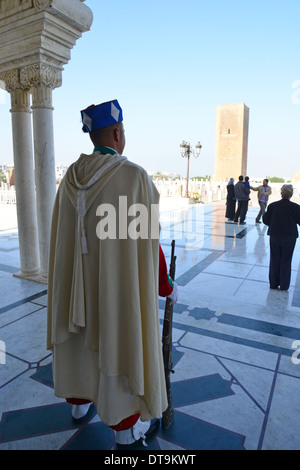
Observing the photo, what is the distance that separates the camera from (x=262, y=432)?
1.65 metres

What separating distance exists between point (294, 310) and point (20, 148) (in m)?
3.56

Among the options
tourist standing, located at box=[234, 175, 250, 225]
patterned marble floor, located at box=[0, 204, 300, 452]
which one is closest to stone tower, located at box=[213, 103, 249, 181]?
tourist standing, located at box=[234, 175, 250, 225]

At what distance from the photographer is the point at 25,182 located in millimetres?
3918

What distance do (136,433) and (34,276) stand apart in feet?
9.78

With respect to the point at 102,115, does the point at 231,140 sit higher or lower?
higher

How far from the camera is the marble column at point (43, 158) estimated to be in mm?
A: 3520

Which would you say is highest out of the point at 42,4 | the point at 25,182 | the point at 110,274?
the point at 42,4

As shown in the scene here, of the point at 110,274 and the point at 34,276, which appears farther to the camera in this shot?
the point at 34,276

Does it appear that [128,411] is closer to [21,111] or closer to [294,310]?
[294,310]

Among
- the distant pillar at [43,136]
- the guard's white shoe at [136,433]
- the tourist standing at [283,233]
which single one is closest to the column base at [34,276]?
the distant pillar at [43,136]

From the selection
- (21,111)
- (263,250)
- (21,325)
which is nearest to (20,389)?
(21,325)

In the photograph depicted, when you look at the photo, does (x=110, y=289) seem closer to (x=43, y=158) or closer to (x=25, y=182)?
(x=43, y=158)

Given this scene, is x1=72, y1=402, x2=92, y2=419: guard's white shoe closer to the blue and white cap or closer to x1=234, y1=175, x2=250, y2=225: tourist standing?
the blue and white cap

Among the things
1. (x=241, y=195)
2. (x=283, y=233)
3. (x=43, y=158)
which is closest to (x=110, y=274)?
(x=43, y=158)
